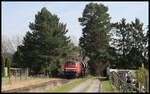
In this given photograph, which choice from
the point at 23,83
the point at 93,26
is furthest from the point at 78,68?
the point at 23,83

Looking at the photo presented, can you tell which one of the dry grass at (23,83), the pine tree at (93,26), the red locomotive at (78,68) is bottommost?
the dry grass at (23,83)

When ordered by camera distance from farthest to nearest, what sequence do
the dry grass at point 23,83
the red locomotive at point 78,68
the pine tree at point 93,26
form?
the dry grass at point 23,83, the pine tree at point 93,26, the red locomotive at point 78,68

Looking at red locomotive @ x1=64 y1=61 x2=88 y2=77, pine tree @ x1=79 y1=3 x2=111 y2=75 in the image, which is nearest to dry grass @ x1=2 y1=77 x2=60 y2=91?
red locomotive @ x1=64 y1=61 x2=88 y2=77

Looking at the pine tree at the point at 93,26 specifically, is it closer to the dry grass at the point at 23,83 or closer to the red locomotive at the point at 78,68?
the red locomotive at the point at 78,68

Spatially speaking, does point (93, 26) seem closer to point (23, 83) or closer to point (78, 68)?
point (78, 68)

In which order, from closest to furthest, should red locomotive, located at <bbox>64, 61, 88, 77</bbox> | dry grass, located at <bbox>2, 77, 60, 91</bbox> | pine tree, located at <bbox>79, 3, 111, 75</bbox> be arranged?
red locomotive, located at <bbox>64, 61, 88, 77</bbox>
pine tree, located at <bbox>79, 3, 111, 75</bbox>
dry grass, located at <bbox>2, 77, 60, 91</bbox>

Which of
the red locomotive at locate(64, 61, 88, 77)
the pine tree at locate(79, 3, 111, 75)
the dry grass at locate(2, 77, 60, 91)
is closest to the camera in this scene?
the red locomotive at locate(64, 61, 88, 77)

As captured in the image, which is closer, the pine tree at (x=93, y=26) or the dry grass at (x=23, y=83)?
the pine tree at (x=93, y=26)

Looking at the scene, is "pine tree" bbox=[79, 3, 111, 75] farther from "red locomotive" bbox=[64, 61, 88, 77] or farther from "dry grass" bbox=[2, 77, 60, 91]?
"dry grass" bbox=[2, 77, 60, 91]

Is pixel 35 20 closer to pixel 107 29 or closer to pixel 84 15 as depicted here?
pixel 84 15

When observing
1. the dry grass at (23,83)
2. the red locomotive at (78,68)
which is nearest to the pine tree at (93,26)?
the red locomotive at (78,68)

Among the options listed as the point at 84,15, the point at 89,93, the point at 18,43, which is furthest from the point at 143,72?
the point at 84,15

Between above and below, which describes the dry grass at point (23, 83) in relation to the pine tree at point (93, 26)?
below

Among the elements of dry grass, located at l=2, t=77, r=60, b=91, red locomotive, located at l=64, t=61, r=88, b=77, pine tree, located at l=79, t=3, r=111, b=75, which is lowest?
dry grass, located at l=2, t=77, r=60, b=91
